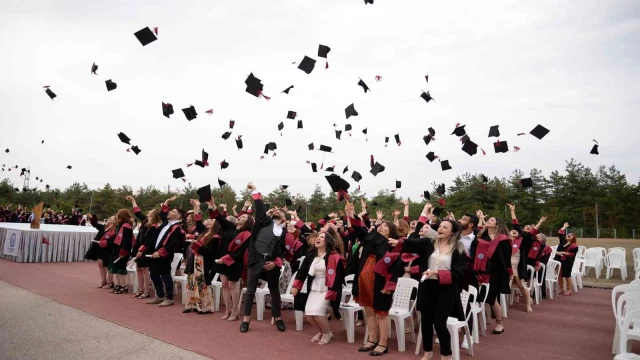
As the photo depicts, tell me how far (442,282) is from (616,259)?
12315 mm

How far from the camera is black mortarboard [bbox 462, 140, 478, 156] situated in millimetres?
9055

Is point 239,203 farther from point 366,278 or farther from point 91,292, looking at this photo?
point 366,278

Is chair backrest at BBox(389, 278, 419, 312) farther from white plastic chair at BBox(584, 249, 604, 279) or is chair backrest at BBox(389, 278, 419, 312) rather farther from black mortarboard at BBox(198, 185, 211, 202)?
white plastic chair at BBox(584, 249, 604, 279)

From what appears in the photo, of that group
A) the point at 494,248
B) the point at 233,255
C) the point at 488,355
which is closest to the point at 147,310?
the point at 233,255

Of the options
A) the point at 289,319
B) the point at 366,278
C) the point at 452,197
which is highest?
the point at 452,197

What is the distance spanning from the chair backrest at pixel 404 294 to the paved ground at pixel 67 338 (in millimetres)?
2740

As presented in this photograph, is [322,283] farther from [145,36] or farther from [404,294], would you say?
[145,36]

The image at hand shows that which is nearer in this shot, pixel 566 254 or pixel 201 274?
pixel 201 274

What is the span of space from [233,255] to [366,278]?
2.53m

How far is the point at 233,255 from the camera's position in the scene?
7125 mm

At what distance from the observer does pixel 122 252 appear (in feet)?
30.5

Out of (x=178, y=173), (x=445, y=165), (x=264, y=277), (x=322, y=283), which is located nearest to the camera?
(x=322, y=283)

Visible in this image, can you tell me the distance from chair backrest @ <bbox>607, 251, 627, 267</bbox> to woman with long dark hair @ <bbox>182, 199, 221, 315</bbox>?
42.2 ft

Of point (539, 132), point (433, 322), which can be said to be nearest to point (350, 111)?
point (539, 132)
